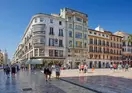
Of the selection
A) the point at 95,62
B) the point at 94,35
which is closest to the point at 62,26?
the point at 94,35

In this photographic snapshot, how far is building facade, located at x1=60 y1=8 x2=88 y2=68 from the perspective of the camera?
58.6 meters

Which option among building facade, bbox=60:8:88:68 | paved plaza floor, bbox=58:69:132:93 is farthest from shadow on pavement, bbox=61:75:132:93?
building facade, bbox=60:8:88:68

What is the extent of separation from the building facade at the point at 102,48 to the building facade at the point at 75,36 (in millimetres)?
3609

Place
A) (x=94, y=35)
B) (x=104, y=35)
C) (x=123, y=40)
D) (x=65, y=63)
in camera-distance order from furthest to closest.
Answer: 1. (x=123, y=40)
2. (x=104, y=35)
3. (x=94, y=35)
4. (x=65, y=63)

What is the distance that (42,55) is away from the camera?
51844 millimetres

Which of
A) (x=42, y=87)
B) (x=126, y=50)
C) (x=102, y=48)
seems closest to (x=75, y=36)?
(x=102, y=48)

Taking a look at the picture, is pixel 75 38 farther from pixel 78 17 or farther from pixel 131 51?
pixel 131 51

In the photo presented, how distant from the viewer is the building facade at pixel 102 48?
66537 millimetres

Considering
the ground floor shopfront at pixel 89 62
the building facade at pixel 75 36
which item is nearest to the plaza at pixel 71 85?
the building facade at pixel 75 36

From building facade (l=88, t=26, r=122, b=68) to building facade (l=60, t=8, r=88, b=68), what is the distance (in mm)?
3609

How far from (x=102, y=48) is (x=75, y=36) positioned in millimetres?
15461

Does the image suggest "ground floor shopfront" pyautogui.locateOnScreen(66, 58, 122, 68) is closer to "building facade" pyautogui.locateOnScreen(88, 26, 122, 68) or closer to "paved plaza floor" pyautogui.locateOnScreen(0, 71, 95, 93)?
"building facade" pyautogui.locateOnScreen(88, 26, 122, 68)

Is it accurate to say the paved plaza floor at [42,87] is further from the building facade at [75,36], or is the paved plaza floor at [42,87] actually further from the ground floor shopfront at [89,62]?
the ground floor shopfront at [89,62]

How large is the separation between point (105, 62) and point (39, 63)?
102 feet
